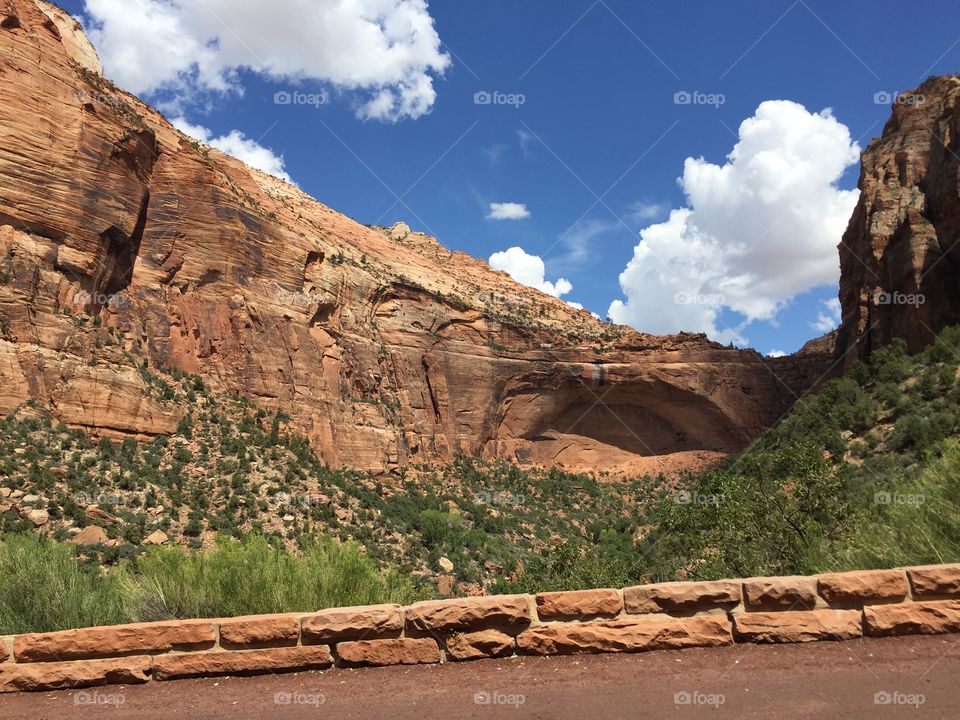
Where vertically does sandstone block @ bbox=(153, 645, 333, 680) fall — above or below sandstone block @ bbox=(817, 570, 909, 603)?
below

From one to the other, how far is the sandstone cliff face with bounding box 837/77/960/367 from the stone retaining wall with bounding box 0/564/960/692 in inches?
1395

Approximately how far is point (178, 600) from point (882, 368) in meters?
36.9

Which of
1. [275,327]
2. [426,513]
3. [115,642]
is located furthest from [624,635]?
[275,327]

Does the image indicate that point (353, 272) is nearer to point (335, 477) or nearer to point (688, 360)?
point (335, 477)

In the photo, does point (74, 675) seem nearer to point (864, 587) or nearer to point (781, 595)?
point (781, 595)

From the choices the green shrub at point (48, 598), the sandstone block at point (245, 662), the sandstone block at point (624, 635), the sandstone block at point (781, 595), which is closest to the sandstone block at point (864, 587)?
the sandstone block at point (781, 595)

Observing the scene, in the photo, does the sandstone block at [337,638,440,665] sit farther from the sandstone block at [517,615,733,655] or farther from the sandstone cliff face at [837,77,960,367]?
the sandstone cliff face at [837,77,960,367]

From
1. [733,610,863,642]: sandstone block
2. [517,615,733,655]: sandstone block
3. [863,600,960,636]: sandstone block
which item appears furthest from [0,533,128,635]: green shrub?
[863,600,960,636]: sandstone block

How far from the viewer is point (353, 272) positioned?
144ft

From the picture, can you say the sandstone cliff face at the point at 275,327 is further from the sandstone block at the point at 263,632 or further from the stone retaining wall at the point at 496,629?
the sandstone block at the point at 263,632

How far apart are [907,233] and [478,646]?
40905 millimetres

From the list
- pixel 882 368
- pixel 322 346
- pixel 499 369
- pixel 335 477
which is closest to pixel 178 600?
pixel 335 477

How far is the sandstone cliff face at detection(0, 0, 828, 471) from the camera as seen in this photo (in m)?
25.1

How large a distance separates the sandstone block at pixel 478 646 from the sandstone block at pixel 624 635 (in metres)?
0.15
